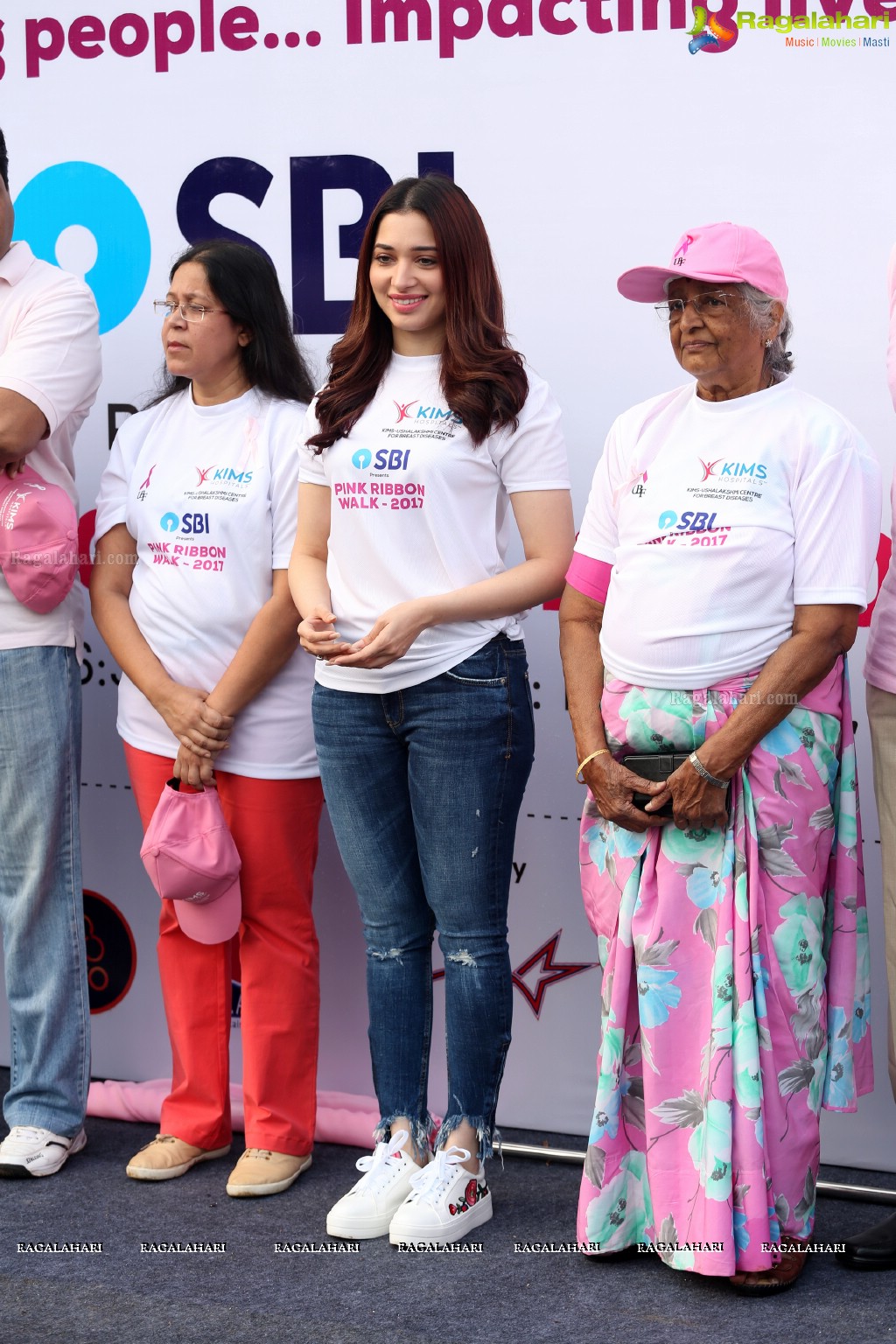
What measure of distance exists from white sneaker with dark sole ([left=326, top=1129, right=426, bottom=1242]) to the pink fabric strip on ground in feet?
3.56

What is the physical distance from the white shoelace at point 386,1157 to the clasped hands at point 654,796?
0.78 meters

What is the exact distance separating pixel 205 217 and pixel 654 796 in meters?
1.86

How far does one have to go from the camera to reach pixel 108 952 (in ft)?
12.8

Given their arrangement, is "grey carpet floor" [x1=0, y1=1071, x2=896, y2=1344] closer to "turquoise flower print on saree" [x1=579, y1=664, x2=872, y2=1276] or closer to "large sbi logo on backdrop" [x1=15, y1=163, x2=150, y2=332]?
"turquoise flower print on saree" [x1=579, y1=664, x2=872, y2=1276]

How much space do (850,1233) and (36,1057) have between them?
168 cm

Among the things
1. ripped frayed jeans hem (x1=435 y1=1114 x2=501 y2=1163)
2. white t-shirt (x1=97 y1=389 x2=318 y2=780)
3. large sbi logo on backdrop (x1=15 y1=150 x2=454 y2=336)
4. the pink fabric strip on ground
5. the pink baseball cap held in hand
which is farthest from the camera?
large sbi logo on backdrop (x1=15 y1=150 x2=454 y2=336)

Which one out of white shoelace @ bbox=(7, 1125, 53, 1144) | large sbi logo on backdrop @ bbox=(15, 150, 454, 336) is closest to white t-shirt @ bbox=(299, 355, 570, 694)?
large sbi logo on backdrop @ bbox=(15, 150, 454, 336)

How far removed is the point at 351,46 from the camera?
349 cm

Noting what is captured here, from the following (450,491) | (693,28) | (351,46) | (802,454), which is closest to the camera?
(802,454)

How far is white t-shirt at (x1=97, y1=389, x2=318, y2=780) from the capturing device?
126 inches

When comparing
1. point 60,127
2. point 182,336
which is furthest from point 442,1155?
point 60,127

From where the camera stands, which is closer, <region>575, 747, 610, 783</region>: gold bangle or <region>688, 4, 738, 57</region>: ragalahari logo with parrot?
<region>575, 747, 610, 783</region>: gold bangle

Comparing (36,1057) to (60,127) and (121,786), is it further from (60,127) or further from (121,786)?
(60,127)

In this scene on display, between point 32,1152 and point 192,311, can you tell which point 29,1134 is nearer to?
point 32,1152
